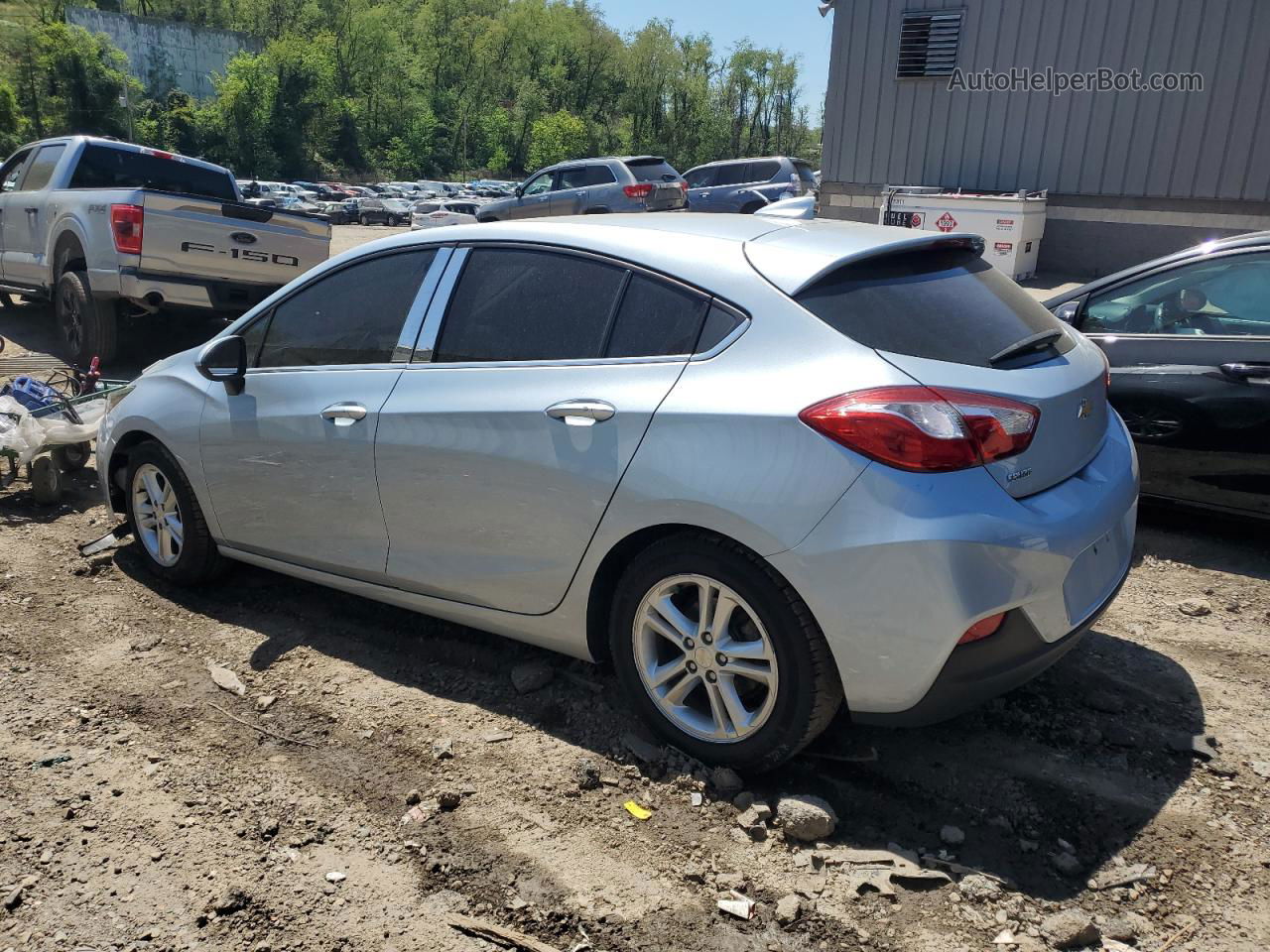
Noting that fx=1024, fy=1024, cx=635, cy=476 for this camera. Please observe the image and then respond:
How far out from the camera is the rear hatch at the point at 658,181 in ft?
68.6

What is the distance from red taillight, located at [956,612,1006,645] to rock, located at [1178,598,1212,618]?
6.72ft

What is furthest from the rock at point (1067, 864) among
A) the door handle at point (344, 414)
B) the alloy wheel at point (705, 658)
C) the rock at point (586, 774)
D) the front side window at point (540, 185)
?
the front side window at point (540, 185)

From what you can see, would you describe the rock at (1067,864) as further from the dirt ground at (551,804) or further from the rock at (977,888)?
the rock at (977,888)

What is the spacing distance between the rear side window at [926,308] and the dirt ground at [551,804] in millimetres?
1244

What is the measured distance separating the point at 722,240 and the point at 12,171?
10.4m

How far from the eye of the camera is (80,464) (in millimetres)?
6160

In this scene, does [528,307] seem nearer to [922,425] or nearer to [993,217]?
[922,425]

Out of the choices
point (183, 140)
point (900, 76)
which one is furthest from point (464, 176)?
point (900, 76)

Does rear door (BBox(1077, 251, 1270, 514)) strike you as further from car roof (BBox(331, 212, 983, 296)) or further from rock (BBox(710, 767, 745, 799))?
rock (BBox(710, 767, 745, 799))

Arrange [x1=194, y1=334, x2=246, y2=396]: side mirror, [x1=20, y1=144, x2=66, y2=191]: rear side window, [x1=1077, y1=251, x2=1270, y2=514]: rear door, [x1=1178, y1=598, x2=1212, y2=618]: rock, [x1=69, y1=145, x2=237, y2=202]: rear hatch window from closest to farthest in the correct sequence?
[x1=194, y1=334, x2=246, y2=396]: side mirror
[x1=1178, y1=598, x2=1212, y2=618]: rock
[x1=1077, y1=251, x2=1270, y2=514]: rear door
[x1=69, y1=145, x2=237, y2=202]: rear hatch window
[x1=20, y1=144, x2=66, y2=191]: rear side window

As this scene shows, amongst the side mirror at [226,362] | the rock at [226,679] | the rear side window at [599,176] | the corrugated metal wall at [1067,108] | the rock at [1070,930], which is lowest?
the rock at [226,679]

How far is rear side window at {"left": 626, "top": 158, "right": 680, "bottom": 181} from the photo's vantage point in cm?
2119

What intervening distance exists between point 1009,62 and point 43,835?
1753 cm

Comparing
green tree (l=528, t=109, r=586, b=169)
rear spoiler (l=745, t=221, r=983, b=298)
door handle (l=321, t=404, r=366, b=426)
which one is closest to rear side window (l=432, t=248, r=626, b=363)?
door handle (l=321, t=404, r=366, b=426)
